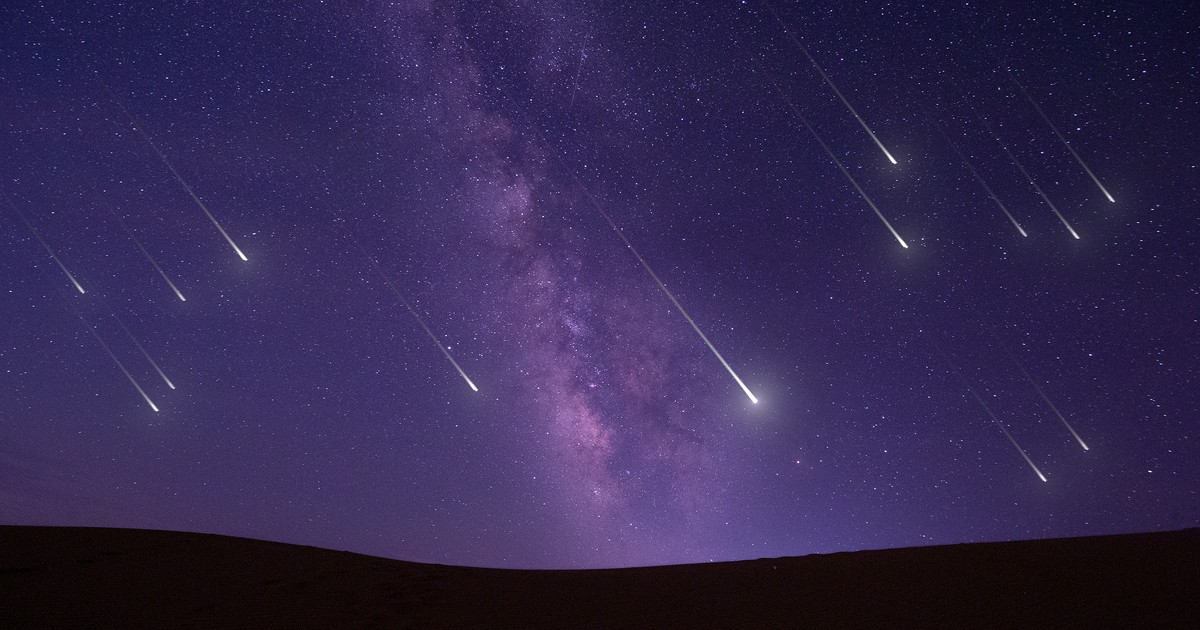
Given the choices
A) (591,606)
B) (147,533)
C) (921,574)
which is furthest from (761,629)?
(147,533)

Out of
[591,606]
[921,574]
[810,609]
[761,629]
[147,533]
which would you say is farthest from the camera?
[147,533]

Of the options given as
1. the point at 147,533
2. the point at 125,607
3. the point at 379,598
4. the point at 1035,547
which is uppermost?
the point at 1035,547

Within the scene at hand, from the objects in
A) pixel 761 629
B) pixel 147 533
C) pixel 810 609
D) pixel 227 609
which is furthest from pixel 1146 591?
pixel 147 533

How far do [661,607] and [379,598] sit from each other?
3.92 m

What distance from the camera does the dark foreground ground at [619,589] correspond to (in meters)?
7.16

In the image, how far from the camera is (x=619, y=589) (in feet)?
29.9

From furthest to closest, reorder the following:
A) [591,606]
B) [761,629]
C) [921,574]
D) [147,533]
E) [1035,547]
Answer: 1. [147,533]
2. [1035,547]
3. [921,574]
4. [591,606]
5. [761,629]

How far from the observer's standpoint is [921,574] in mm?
8750

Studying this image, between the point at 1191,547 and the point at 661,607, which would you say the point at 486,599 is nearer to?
the point at 661,607

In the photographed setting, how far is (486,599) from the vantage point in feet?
28.0

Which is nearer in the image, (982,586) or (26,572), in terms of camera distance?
(982,586)

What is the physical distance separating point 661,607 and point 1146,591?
5872 millimetres

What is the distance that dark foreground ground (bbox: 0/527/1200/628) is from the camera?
7160mm

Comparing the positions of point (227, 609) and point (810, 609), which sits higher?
point (810, 609)
